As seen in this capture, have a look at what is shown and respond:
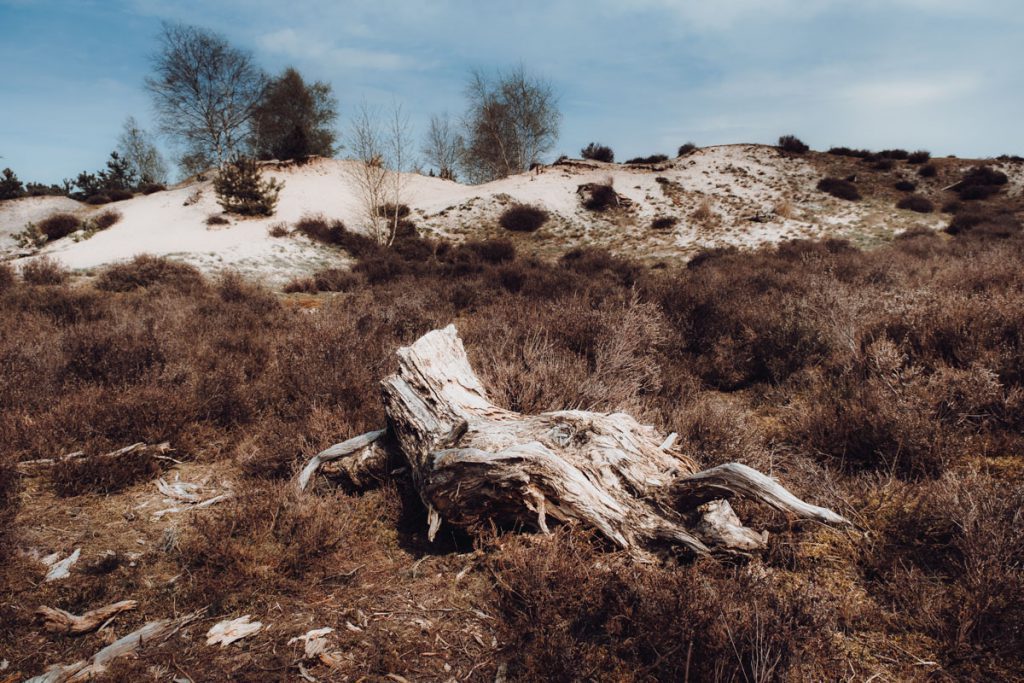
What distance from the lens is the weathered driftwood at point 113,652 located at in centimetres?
191

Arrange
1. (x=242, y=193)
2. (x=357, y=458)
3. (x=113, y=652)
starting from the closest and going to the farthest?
(x=113, y=652) → (x=357, y=458) → (x=242, y=193)

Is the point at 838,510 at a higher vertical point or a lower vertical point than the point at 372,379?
lower

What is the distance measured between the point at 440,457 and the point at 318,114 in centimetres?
3602

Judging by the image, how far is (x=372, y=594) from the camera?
2412mm

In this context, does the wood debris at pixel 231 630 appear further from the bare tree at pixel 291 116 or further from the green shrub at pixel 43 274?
the bare tree at pixel 291 116

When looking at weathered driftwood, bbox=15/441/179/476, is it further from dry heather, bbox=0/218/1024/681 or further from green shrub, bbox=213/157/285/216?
green shrub, bbox=213/157/285/216

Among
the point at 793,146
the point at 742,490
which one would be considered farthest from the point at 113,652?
the point at 793,146

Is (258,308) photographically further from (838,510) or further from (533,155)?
(533,155)

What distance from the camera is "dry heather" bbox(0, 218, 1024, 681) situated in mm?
1914

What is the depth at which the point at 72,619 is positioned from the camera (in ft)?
7.35

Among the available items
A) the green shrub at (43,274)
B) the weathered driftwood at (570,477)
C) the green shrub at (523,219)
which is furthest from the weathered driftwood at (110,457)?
Result: the green shrub at (523,219)

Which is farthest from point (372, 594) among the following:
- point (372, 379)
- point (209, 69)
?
point (209, 69)

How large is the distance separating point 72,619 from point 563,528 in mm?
2505

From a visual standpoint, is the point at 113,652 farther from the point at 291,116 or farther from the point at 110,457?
the point at 291,116
